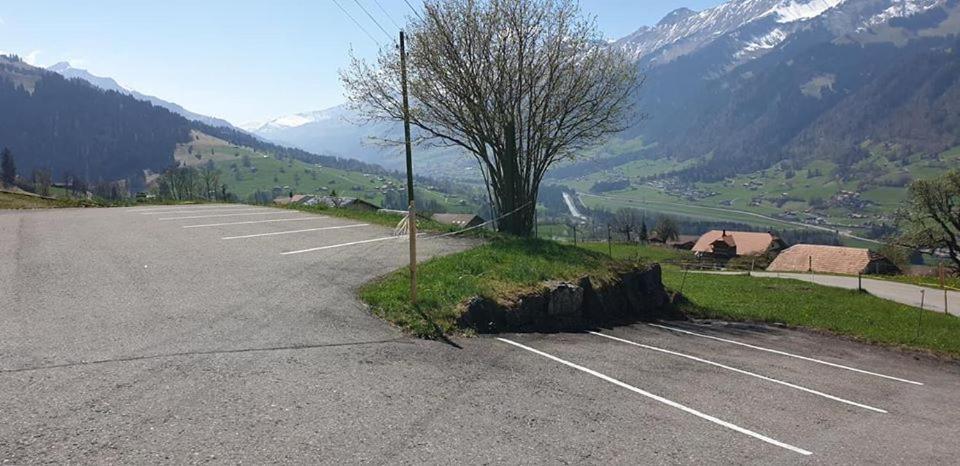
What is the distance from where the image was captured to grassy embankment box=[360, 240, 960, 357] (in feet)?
34.0

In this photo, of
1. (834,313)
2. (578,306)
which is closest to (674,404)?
(578,306)

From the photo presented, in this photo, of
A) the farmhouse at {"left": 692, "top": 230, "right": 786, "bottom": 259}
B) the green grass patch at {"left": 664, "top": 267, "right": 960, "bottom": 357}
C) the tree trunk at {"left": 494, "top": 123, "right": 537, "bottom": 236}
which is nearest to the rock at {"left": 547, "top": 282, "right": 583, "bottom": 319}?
the green grass patch at {"left": 664, "top": 267, "right": 960, "bottom": 357}

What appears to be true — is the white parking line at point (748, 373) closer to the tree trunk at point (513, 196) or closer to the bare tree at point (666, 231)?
the tree trunk at point (513, 196)

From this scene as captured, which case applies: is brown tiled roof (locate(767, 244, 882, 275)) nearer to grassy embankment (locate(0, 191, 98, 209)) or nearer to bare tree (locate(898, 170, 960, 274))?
bare tree (locate(898, 170, 960, 274))

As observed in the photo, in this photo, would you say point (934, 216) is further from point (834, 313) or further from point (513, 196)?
point (513, 196)

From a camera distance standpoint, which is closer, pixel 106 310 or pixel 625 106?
pixel 106 310

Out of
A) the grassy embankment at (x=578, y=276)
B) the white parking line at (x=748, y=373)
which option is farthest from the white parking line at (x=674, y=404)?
the white parking line at (x=748, y=373)

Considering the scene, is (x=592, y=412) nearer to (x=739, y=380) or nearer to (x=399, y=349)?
(x=399, y=349)

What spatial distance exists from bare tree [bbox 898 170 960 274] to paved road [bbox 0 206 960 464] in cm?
5644

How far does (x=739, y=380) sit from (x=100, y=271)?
456 inches

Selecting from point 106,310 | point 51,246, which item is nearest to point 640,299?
point 106,310

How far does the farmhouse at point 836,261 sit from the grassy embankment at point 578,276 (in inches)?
1716

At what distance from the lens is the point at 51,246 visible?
13000mm

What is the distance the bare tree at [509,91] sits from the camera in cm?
1927
